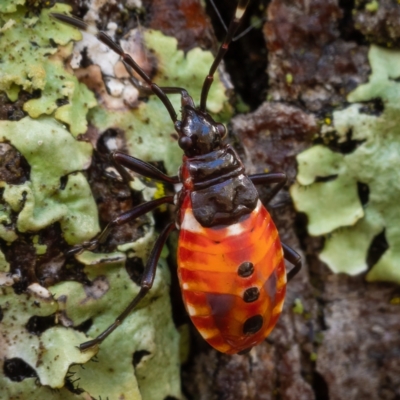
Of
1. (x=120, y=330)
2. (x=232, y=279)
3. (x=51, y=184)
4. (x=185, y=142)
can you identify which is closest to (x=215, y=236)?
(x=232, y=279)

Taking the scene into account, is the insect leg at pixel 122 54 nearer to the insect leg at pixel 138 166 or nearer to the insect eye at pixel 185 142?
the insect eye at pixel 185 142

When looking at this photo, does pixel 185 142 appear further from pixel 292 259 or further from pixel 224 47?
pixel 292 259

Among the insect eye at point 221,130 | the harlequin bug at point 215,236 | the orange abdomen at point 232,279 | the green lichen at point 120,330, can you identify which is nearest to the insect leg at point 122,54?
the harlequin bug at point 215,236

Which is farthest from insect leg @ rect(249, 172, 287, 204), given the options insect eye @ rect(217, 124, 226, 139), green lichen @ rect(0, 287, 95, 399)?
green lichen @ rect(0, 287, 95, 399)

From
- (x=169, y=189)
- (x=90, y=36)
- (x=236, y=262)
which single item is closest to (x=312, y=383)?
(x=236, y=262)

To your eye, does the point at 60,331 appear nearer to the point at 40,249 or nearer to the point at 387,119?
the point at 40,249

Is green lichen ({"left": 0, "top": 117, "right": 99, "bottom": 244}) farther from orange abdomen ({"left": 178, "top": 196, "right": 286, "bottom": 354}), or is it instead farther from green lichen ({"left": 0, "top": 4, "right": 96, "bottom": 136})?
orange abdomen ({"left": 178, "top": 196, "right": 286, "bottom": 354})
